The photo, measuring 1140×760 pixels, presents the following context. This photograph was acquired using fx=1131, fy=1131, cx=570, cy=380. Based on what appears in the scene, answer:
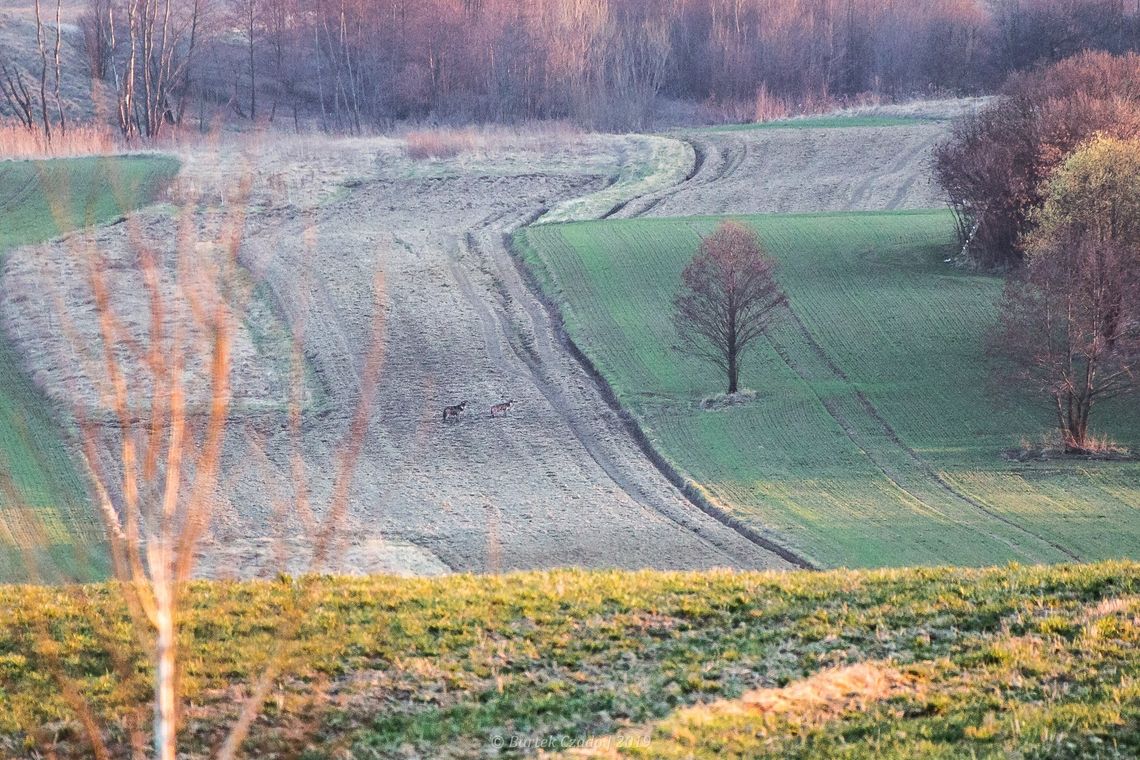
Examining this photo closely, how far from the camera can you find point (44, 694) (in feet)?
36.9

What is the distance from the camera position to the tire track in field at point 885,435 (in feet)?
92.9

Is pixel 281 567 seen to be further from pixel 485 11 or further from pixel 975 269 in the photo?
pixel 485 11

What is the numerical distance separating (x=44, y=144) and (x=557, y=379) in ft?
163

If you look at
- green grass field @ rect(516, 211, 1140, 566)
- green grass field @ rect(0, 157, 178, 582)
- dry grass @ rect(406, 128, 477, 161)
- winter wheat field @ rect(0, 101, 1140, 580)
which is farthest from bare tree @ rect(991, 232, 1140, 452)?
dry grass @ rect(406, 128, 477, 161)

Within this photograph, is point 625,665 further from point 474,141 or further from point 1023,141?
point 474,141

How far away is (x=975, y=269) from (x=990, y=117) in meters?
7.92

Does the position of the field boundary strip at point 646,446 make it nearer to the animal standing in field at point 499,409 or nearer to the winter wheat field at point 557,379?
the winter wheat field at point 557,379

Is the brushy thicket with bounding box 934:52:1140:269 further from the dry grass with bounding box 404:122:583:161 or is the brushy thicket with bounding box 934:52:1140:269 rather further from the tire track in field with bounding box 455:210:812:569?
the dry grass with bounding box 404:122:583:161

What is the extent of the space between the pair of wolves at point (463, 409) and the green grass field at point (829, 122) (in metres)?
52.5

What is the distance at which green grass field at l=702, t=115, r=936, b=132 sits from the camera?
83912mm

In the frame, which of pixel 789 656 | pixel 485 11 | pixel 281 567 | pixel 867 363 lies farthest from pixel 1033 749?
pixel 485 11

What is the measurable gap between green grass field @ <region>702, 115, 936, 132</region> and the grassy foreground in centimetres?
7359

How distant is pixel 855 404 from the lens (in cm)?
3881

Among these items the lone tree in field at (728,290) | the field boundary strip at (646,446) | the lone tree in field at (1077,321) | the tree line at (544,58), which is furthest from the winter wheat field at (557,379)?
the tree line at (544,58)
